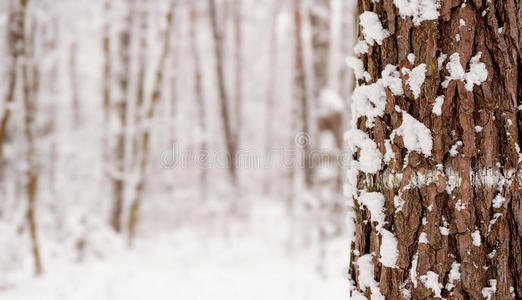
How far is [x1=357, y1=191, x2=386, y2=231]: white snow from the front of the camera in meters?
1.38

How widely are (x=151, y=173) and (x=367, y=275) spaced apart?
1224 centimetres

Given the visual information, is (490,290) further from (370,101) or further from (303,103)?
(303,103)

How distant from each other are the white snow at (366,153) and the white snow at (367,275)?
0.33 m

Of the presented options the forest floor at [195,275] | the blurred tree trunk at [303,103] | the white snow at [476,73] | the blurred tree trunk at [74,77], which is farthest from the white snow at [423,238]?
the blurred tree trunk at [74,77]

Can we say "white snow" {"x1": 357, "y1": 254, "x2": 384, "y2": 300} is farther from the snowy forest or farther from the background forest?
the background forest

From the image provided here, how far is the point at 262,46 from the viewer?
20.4m

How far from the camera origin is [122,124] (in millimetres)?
8211

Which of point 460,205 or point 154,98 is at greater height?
point 154,98

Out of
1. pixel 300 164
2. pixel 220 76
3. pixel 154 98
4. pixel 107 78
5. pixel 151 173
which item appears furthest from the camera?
pixel 151 173

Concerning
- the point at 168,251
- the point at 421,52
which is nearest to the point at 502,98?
the point at 421,52

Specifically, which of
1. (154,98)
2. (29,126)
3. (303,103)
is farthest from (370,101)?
(154,98)

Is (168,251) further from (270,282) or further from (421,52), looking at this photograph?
(421,52)

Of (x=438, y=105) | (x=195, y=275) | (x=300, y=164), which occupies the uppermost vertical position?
(x=438, y=105)

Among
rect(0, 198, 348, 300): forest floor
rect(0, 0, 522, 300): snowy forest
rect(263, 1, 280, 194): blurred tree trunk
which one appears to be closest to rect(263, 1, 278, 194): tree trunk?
rect(263, 1, 280, 194): blurred tree trunk
